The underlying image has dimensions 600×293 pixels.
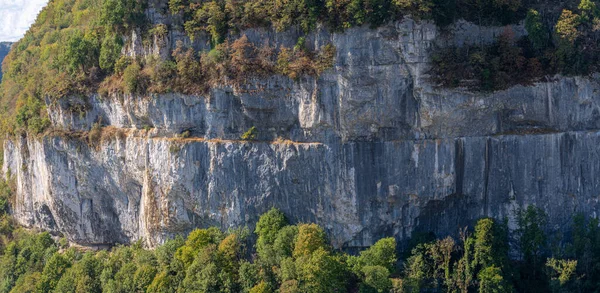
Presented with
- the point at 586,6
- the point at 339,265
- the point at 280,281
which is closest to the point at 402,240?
the point at 339,265

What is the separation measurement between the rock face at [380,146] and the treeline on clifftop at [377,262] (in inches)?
49.4

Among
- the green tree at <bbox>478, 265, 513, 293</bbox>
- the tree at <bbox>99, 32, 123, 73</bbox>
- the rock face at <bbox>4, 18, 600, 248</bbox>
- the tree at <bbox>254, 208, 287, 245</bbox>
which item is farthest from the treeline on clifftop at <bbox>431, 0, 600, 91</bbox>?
the tree at <bbox>99, 32, 123, 73</bbox>

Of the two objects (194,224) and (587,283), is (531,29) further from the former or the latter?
(194,224)

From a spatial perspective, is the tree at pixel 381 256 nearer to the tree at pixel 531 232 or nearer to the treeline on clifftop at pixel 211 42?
the tree at pixel 531 232

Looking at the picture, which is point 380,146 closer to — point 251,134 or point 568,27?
point 251,134

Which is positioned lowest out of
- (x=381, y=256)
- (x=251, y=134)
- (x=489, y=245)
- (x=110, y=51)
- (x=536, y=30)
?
(x=381, y=256)

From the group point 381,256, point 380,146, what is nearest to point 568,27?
point 380,146

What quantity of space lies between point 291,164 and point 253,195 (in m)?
3.01

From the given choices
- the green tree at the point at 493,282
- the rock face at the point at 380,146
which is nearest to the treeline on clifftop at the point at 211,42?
the rock face at the point at 380,146

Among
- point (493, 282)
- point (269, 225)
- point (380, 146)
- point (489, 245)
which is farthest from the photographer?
point (269, 225)

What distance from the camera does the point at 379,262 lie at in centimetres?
3669

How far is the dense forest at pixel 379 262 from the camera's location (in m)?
36.1

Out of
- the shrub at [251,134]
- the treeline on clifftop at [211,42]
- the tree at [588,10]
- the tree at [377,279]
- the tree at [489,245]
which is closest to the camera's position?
the tree at [377,279]

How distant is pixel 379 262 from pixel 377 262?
105 millimetres
